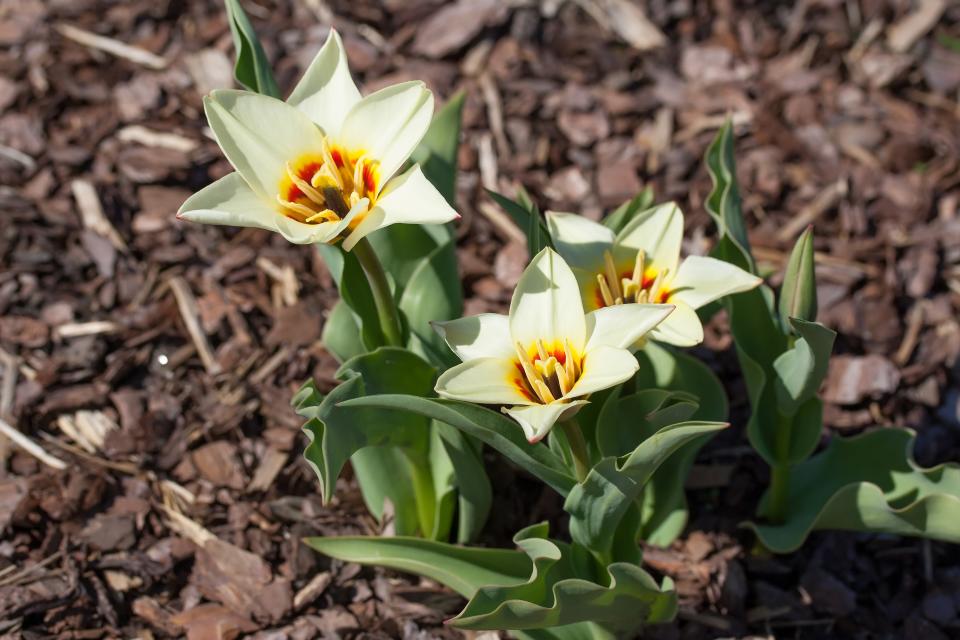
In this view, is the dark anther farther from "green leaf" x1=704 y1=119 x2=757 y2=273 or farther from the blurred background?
the blurred background

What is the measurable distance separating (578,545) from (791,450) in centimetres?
67

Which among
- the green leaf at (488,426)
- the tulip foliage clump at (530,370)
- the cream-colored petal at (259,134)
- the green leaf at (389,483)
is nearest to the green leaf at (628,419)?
the tulip foliage clump at (530,370)

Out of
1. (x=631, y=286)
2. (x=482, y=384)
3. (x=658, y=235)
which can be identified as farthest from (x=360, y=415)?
(x=658, y=235)

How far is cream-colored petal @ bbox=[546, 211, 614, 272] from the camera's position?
7.29 feet

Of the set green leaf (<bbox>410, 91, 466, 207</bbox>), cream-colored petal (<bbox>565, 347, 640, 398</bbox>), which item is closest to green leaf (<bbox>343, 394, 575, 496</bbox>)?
cream-colored petal (<bbox>565, 347, 640, 398</bbox>)

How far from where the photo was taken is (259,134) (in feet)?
6.72

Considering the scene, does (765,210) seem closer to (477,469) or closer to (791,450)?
(791,450)

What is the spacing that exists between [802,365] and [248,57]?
4.57 ft

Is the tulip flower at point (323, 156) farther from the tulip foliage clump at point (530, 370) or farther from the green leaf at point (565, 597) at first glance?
the green leaf at point (565, 597)

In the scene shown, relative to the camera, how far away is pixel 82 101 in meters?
3.99

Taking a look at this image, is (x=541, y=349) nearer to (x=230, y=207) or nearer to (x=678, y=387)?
(x=230, y=207)

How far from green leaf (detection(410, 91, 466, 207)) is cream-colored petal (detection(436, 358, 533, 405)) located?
2.58ft

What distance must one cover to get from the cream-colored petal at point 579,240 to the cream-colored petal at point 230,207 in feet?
2.00

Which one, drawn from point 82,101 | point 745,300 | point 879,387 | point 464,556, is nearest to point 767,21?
point 879,387
